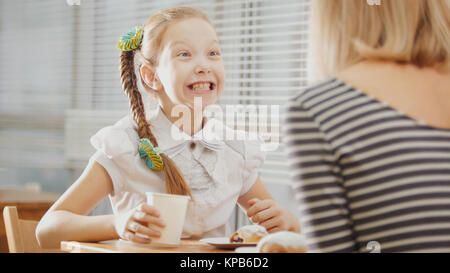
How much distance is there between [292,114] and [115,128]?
0.53m

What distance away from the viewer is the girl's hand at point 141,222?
72cm

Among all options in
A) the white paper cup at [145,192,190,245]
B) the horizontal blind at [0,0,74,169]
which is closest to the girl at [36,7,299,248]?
the white paper cup at [145,192,190,245]

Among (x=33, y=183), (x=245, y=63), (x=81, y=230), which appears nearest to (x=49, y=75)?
(x=33, y=183)

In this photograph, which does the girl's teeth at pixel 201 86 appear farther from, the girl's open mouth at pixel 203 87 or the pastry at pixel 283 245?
the pastry at pixel 283 245

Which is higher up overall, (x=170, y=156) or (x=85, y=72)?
(x=85, y=72)

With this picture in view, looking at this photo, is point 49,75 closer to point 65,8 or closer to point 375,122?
point 65,8

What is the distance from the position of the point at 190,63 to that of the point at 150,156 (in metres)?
0.20

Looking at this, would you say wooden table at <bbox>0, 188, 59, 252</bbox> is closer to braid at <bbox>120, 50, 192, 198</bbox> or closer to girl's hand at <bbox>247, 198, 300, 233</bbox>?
braid at <bbox>120, 50, 192, 198</bbox>

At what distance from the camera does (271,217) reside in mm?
900

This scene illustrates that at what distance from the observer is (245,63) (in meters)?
1.66

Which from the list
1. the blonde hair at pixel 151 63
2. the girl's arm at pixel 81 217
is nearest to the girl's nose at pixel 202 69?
the blonde hair at pixel 151 63

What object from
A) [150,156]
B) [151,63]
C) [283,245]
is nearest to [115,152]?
[150,156]

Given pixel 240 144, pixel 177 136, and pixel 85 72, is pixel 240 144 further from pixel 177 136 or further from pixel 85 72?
pixel 85 72

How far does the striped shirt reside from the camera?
1.64 feet
